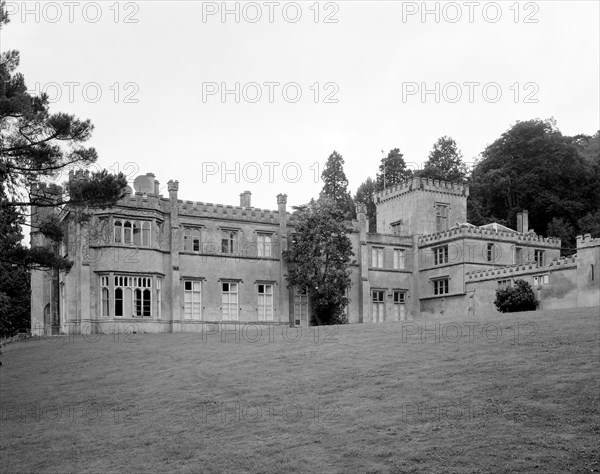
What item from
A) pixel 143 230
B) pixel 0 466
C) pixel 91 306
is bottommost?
pixel 0 466

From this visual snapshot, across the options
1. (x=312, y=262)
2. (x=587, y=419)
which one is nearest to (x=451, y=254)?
(x=312, y=262)

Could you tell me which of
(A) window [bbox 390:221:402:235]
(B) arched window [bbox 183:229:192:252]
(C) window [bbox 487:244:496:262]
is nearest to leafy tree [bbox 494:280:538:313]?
(C) window [bbox 487:244:496:262]

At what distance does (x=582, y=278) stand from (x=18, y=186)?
31201 mm

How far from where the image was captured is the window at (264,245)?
52.3m

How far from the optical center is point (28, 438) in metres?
23.0

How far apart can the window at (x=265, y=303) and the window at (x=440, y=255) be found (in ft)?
43.6

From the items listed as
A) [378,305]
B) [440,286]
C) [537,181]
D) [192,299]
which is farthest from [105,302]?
[537,181]

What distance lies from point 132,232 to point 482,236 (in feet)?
80.2

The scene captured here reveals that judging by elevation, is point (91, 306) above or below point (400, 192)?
below

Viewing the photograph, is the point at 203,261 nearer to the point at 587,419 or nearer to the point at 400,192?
the point at 400,192

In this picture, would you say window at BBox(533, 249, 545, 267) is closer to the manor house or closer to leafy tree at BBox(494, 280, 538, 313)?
the manor house

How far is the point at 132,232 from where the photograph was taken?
1845 inches

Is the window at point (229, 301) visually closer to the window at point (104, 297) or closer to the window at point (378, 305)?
the window at point (104, 297)

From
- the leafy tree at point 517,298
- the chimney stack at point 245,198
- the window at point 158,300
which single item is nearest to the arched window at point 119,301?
the window at point 158,300
